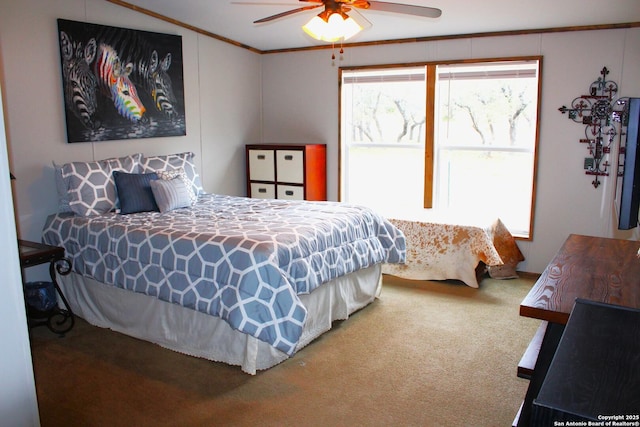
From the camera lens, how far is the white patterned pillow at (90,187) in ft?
12.6

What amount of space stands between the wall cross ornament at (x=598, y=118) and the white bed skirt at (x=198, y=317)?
7.12 ft

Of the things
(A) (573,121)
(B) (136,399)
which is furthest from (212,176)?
(A) (573,121)

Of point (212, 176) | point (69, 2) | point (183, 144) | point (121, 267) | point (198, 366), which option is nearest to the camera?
point (198, 366)

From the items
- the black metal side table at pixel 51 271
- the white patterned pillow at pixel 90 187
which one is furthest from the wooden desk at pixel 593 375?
the white patterned pillow at pixel 90 187

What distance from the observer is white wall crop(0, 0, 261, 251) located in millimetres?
3781

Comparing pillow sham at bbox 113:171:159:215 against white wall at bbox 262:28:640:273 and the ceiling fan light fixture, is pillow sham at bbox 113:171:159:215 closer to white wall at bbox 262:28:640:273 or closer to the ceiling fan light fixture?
the ceiling fan light fixture

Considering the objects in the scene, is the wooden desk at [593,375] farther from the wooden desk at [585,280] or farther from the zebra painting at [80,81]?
the zebra painting at [80,81]

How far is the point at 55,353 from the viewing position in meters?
3.27

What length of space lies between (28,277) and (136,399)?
5.76ft

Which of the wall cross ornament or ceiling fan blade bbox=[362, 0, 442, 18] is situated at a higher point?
ceiling fan blade bbox=[362, 0, 442, 18]

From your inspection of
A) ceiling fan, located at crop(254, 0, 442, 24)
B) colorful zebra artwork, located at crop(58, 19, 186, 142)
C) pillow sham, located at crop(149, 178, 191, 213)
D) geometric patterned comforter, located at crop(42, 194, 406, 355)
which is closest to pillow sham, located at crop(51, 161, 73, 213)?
geometric patterned comforter, located at crop(42, 194, 406, 355)

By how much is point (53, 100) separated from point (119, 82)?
61 cm

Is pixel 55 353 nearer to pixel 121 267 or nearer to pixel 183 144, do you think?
pixel 121 267

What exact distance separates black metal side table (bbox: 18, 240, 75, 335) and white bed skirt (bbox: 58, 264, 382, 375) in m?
0.11
